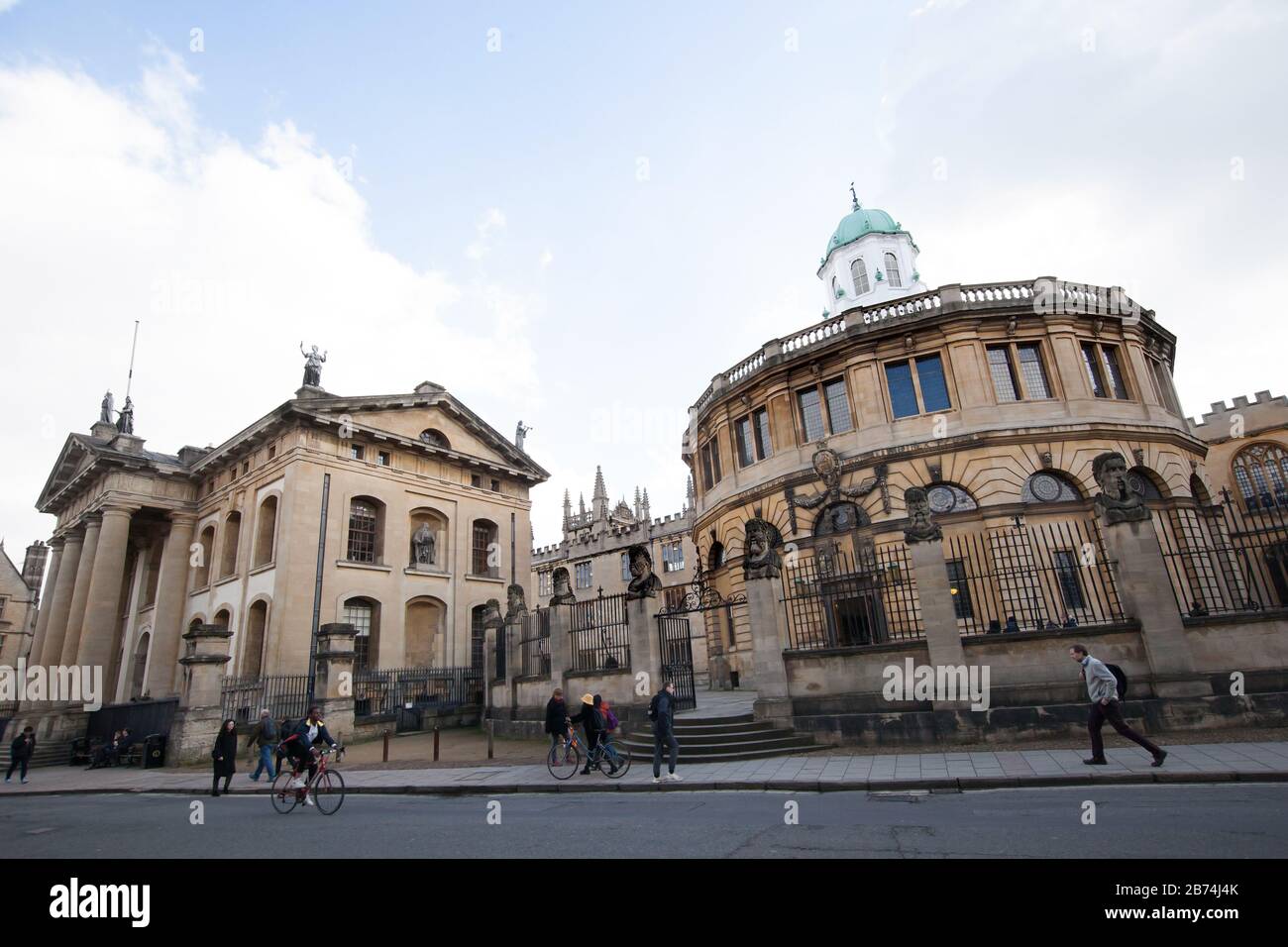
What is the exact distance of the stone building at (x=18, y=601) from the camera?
53719mm

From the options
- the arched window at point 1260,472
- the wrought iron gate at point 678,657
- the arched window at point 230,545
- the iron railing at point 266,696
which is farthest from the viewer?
the arched window at point 1260,472

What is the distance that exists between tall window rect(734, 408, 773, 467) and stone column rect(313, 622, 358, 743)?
54.5ft

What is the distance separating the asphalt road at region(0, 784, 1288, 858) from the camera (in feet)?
19.0

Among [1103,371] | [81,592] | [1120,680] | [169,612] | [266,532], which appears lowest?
[1120,680]

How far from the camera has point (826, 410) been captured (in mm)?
24875

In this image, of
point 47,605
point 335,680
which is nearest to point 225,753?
point 335,680

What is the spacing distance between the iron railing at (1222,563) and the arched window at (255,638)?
28.7 m

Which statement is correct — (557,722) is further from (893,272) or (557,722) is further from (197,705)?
(893,272)

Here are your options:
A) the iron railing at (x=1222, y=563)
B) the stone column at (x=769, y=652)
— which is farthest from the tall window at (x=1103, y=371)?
the stone column at (x=769, y=652)

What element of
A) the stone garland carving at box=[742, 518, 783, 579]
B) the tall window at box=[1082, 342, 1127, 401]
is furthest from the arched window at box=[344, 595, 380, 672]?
the tall window at box=[1082, 342, 1127, 401]

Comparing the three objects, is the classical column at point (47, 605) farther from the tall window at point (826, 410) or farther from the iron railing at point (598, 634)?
the tall window at point (826, 410)

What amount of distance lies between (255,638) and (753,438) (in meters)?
21.9

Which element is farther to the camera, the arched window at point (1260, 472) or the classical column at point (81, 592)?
the arched window at point (1260, 472)

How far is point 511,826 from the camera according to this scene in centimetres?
809
